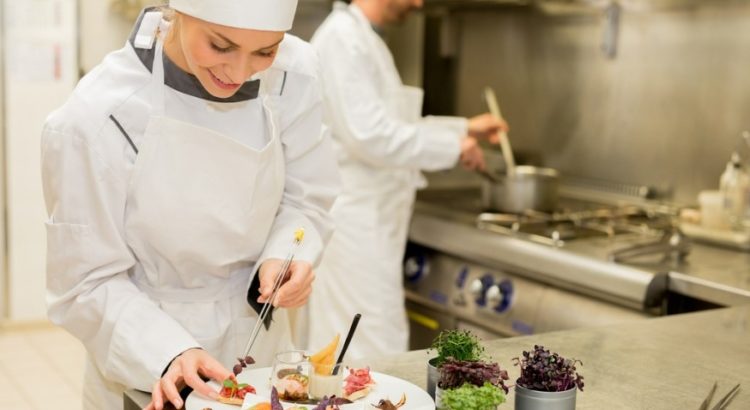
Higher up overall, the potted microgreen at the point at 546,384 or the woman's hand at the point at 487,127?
the woman's hand at the point at 487,127

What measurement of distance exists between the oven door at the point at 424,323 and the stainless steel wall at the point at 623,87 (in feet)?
2.88

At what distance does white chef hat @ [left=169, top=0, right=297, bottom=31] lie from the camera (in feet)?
4.75

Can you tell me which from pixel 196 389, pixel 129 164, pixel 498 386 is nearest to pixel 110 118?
pixel 129 164

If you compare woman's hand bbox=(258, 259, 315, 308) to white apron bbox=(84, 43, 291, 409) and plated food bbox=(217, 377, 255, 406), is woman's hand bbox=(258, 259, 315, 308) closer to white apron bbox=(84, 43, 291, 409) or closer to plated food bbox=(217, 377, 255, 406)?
white apron bbox=(84, 43, 291, 409)

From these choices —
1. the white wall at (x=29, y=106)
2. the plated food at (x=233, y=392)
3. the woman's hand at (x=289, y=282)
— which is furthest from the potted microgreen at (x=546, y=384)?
the white wall at (x=29, y=106)

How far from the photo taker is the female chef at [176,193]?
4.99 ft

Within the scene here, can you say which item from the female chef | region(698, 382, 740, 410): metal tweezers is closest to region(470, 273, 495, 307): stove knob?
the female chef

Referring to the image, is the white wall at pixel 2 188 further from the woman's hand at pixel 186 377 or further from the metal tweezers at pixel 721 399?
the metal tweezers at pixel 721 399

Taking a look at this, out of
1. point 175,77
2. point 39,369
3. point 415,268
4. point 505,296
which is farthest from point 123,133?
point 39,369

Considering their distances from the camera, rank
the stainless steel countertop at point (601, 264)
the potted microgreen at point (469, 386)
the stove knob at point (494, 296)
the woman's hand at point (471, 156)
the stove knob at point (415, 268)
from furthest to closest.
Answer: the stove knob at point (415, 268), the woman's hand at point (471, 156), the stove knob at point (494, 296), the stainless steel countertop at point (601, 264), the potted microgreen at point (469, 386)

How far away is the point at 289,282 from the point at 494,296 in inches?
48.3

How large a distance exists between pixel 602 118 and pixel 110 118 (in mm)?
2314

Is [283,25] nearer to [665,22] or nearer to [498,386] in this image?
[498,386]

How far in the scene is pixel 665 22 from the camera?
3.22m
